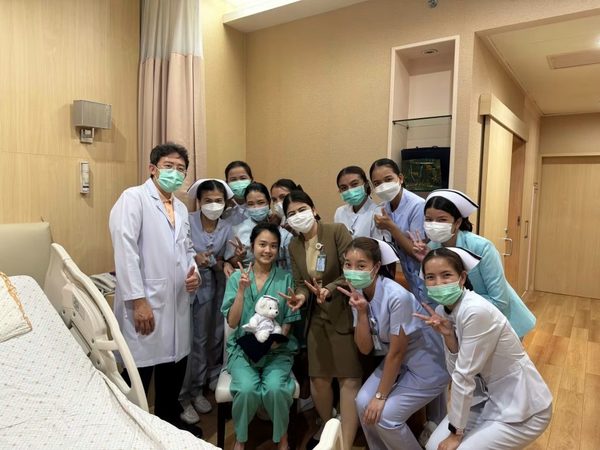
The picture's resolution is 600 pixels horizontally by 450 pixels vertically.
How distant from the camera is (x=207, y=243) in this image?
2467 mm

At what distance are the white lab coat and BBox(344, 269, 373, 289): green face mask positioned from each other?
854 mm

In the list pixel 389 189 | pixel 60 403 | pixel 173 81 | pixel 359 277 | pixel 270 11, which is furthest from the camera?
pixel 270 11

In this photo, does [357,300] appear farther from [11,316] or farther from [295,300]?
[11,316]

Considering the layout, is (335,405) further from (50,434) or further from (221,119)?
(221,119)

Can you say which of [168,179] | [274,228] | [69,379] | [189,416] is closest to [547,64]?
[274,228]

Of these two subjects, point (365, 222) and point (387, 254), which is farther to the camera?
point (365, 222)

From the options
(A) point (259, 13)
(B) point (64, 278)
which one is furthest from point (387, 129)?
(B) point (64, 278)

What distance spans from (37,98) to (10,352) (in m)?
1.49

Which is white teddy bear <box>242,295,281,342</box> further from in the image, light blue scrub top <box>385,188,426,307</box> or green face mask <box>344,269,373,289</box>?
light blue scrub top <box>385,188,426,307</box>

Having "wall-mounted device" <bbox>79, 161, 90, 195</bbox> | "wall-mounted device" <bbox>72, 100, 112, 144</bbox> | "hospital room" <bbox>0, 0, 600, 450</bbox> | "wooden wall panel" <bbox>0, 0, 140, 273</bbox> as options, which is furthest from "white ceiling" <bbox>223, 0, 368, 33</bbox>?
"wall-mounted device" <bbox>79, 161, 90, 195</bbox>

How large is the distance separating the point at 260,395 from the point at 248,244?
34.1 inches

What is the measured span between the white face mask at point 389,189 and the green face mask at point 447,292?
2.18 feet

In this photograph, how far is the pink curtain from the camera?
2.81 m

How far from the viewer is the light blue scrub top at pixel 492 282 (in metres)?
1.86
